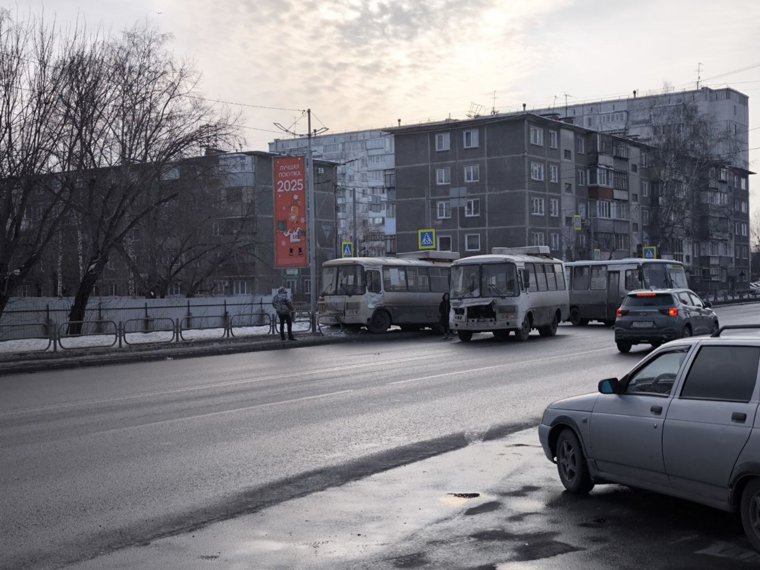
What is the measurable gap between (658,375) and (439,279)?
29.9 m

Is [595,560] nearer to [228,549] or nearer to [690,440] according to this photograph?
[690,440]

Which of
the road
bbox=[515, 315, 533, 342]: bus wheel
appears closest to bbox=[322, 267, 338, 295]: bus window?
bbox=[515, 315, 533, 342]: bus wheel

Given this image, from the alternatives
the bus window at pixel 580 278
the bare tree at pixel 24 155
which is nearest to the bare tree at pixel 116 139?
the bare tree at pixel 24 155

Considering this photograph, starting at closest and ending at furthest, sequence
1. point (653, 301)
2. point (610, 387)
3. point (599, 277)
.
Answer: point (610, 387), point (653, 301), point (599, 277)

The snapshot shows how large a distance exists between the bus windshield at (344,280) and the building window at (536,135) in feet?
147

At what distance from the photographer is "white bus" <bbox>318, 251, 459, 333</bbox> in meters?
34.5

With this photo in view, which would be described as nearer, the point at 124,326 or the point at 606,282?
the point at 124,326

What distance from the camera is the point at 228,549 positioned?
642cm

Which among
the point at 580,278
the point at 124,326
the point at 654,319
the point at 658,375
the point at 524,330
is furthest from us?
Answer: the point at 580,278

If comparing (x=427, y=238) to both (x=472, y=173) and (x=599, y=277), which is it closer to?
(x=599, y=277)

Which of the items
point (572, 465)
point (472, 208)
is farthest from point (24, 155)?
point (472, 208)

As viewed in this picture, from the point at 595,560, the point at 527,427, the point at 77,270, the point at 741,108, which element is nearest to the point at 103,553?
the point at 595,560

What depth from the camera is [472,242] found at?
78.8 meters

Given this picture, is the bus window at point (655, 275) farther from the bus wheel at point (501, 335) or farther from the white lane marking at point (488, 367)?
the white lane marking at point (488, 367)
